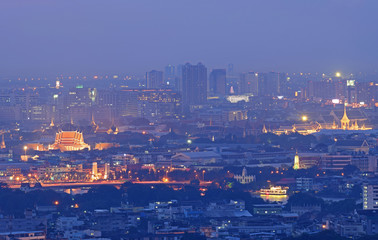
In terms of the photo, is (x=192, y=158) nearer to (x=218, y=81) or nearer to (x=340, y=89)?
(x=340, y=89)

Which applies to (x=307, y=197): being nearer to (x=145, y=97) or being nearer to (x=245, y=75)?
(x=145, y=97)

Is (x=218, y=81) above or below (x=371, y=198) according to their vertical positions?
above

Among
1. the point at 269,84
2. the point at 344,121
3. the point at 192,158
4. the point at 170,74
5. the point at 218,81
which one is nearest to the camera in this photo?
the point at 192,158

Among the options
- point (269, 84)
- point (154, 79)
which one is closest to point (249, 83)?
point (269, 84)

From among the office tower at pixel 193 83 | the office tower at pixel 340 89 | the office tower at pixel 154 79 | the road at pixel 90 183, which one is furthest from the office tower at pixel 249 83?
the road at pixel 90 183

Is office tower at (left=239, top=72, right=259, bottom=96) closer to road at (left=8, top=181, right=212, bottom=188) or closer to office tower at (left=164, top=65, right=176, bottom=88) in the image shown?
office tower at (left=164, top=65, right=176, bottom=88)

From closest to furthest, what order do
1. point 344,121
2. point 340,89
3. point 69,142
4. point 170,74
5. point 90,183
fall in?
1. point 90,183
2. point 69,142
3. point 344,121
4. point 340,89
5. point 170,74
